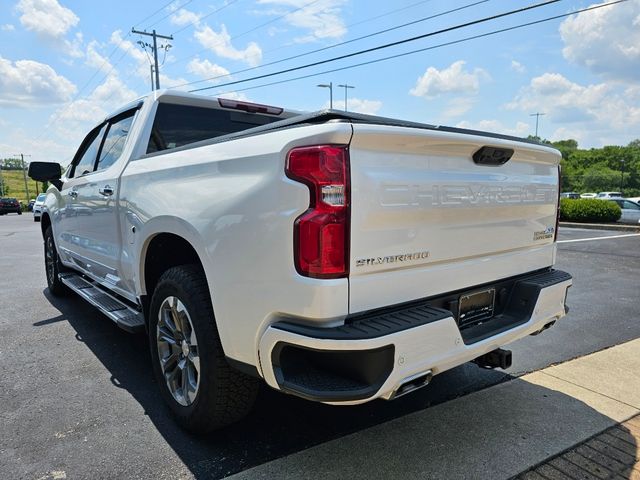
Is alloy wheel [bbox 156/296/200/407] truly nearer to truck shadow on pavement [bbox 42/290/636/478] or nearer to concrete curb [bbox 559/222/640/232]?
truck shadow on pavement [bbox 42/290/636/478]

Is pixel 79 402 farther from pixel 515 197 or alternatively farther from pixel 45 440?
pixel 515 197

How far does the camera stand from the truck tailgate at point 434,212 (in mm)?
2004

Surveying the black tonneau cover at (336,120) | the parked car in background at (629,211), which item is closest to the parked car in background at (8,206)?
the parked car in background at (629,211)

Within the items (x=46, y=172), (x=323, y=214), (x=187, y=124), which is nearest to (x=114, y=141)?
(x=187, y=124)

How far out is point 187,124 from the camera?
12.4 feet

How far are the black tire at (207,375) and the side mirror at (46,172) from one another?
3242 millimetres

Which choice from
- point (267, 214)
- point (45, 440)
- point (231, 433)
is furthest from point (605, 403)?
point (45, 440)

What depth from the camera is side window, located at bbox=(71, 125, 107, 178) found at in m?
4.63

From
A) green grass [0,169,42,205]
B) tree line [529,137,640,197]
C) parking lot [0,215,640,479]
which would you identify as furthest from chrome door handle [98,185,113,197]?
green grass [0,169,42,205]

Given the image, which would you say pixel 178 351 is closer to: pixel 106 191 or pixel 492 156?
pixel 106 191

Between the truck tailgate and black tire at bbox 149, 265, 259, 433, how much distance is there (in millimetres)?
844

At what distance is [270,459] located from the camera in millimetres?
2533

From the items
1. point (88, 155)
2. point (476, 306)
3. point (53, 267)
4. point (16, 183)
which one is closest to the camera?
point (476, 306)

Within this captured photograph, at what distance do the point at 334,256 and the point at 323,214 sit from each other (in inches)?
6.9
